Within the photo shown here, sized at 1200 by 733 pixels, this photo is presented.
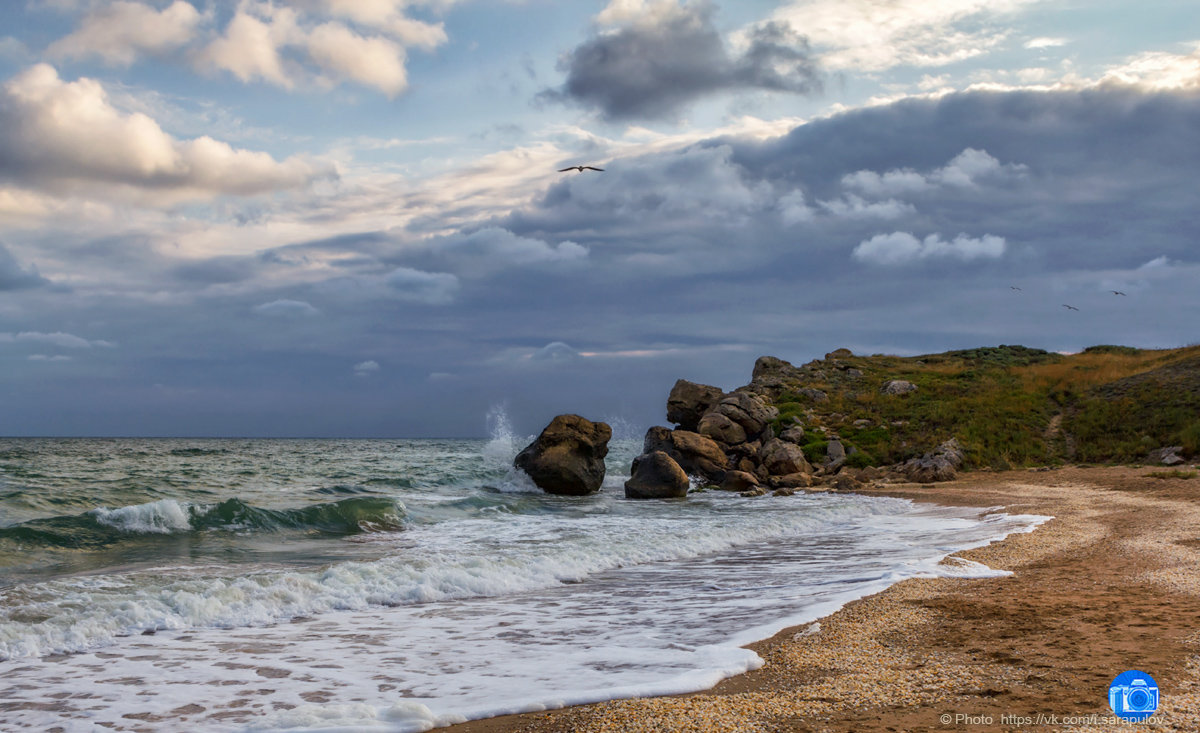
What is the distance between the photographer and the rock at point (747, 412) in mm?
36562

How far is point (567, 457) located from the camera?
28.9 meters

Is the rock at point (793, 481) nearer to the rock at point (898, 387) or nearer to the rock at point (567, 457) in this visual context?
the rock at point (567, 457)

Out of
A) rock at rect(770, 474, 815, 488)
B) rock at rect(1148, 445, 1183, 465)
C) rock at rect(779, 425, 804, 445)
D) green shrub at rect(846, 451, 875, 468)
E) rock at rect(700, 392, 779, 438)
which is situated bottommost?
rock at rect(770, 474, 815, 488)

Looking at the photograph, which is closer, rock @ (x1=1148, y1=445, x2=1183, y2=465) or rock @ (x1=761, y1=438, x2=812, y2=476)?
rock @ (x1=1148, y1=445, x2=1183, y2=465)

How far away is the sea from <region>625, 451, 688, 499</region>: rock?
714 centimetres

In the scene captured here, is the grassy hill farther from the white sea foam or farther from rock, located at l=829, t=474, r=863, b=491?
the white sea foam

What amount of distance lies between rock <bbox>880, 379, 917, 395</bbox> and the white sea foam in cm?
3913

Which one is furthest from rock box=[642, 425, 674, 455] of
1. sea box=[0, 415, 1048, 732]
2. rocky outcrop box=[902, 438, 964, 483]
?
sea box=[0, 415, 1048, 732]

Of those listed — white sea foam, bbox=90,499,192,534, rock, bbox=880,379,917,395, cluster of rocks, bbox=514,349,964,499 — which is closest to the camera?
white sea foam, bbox=90,499,192,534

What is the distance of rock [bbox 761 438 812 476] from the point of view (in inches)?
1288

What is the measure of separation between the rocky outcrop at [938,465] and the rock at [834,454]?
297 cm

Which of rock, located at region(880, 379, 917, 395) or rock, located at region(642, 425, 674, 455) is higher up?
rock, located at region(880, 379, 917, 395)

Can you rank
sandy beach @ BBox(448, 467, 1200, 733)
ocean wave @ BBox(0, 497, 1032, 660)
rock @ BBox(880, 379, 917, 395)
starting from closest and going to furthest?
sandy beach @ BBox(448, 467, 1200, 733) < ocean wave @ BBox(0, 497, 1032, 660) < rock @ BBox(880, 379, 917, 395)

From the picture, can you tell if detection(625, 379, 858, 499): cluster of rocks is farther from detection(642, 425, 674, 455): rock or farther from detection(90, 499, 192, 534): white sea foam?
detection(90, 499, 192, 534): white sea foam
